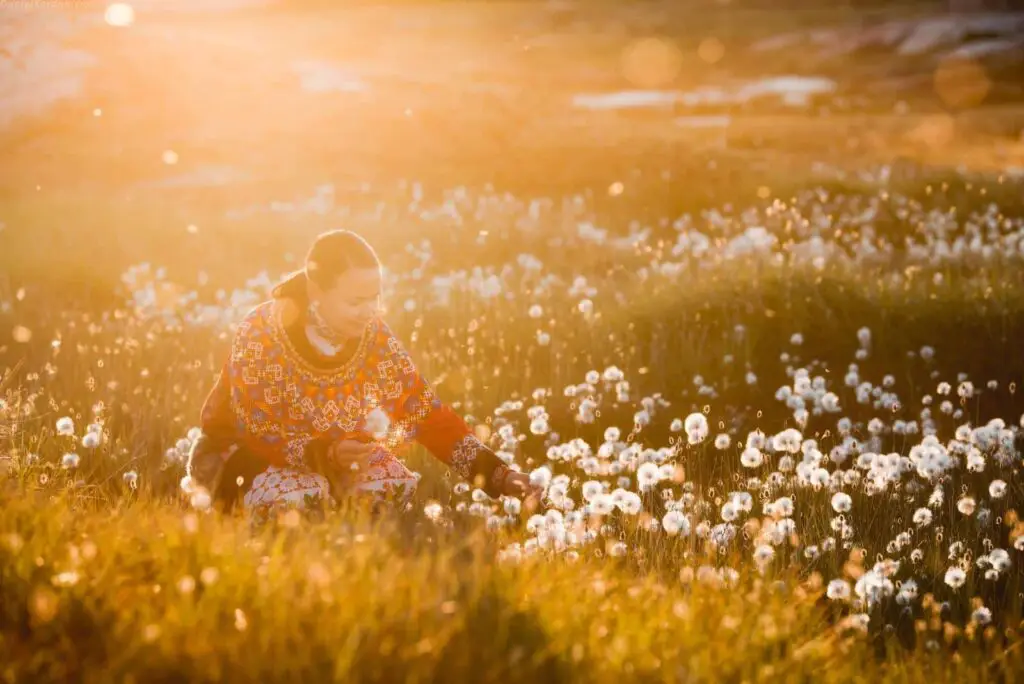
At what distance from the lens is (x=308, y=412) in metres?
4.93

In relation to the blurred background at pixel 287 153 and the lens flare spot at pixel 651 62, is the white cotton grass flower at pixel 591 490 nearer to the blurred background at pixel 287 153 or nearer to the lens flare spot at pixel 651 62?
the blurred background at pixel 287 153

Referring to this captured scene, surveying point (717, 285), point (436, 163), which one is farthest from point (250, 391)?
point (436, 163)

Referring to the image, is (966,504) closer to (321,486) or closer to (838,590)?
(838,590)

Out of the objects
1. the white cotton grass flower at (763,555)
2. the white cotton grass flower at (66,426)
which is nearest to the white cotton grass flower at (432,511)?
the white cotton grass flower at (763,555)

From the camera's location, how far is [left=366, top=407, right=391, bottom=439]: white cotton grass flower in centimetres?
501

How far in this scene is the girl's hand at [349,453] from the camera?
4.76 meters

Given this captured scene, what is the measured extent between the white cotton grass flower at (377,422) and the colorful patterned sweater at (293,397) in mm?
36

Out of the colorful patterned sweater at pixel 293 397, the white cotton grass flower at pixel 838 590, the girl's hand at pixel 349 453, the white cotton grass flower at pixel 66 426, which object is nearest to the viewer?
the white cotton grass flower at pixel 838 590

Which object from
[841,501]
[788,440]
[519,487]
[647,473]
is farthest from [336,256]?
[788,440]

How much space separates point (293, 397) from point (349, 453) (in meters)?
0.39

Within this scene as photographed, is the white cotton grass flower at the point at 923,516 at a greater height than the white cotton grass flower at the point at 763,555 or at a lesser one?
lesser

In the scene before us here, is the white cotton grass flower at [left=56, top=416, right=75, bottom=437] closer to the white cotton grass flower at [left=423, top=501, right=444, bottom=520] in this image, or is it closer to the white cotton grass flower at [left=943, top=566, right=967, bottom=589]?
the white cotton grass flower at [left=423, top=501, right=444, bottom=520]

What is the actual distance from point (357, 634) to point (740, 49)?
6489 centimetres

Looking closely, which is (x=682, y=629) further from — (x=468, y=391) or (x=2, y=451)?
(x=468, y=391)
